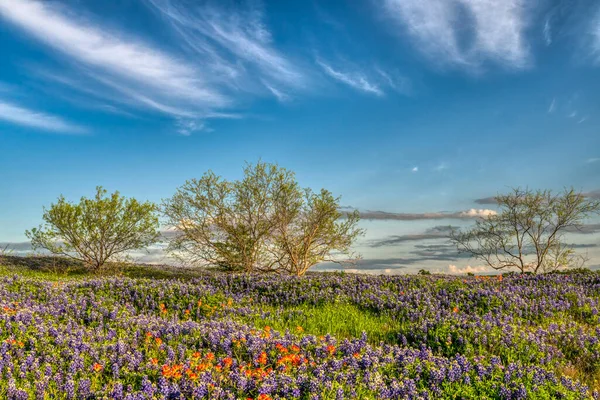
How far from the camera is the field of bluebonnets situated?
21.4ft


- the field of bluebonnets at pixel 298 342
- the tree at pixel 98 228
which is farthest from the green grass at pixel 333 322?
the tree at pixel 98 228

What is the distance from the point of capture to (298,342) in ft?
27.0

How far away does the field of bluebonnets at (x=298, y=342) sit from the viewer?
6.52 meters

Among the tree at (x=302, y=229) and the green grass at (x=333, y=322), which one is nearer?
the green grass at (x=333, y=322)

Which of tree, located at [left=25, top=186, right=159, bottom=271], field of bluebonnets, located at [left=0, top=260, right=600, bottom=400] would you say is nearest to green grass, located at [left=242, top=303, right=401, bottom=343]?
field of bluebonnets, located at [left=0, top=260, right=600, bottom=400]

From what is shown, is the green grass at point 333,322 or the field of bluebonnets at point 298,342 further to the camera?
the green grass at point 333,322

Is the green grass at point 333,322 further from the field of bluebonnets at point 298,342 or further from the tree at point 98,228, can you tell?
the tree at point 98,228

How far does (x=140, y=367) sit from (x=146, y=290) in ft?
25.5

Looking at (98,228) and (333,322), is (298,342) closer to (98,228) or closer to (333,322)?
(333,322)

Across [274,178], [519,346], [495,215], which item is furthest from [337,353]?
[495,215]

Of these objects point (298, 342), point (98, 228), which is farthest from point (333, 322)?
point (98, 228)

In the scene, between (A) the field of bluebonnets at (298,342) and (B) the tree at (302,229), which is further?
(B) the tree at (302,229)

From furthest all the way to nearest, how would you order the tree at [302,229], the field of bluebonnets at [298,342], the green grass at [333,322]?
the tree at [302,229], the green grass at [333,322], the field of bluebonnets at [298,342]

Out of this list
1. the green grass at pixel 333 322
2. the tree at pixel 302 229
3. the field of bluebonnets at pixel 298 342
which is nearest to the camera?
the field of bluebonnets at pixel 298 342
